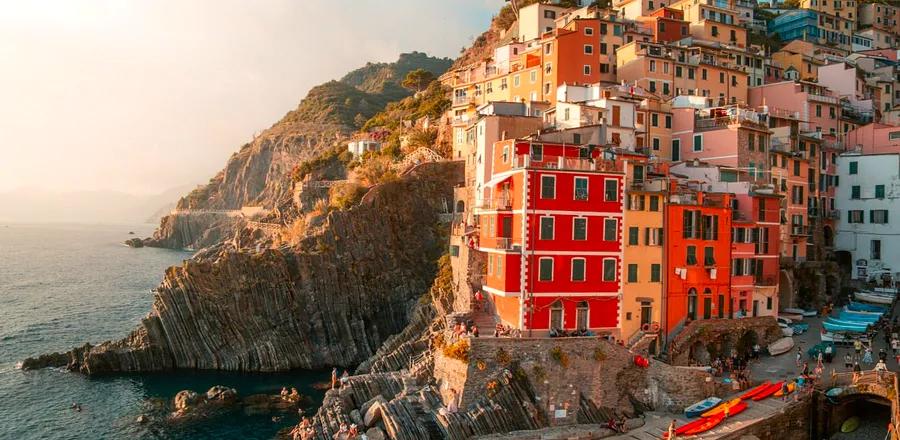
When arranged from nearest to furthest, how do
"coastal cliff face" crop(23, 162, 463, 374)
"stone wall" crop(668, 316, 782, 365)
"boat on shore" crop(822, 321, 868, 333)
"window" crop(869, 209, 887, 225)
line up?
"stone wall" crop(668, 316, 782, 365)
"boat on shore" crop(822, 321, 868, 333)
"coastal cliff face" crop(23, 162, 463, 374)
"window" crop(869, 209, 887, 225)

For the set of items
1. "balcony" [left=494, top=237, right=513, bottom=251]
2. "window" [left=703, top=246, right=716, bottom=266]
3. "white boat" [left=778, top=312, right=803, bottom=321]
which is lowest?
"white boat" [left=778, top=312, right=803, bottom=321]

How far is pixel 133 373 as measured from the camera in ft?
180

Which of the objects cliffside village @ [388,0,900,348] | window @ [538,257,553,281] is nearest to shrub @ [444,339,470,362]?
cliffside village @ [388,0,900,348]

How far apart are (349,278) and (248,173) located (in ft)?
415

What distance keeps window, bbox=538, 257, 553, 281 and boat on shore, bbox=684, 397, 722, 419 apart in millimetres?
10415

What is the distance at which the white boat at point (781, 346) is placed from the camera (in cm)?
4403

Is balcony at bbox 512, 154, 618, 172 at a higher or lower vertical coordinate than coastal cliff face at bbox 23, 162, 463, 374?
higher

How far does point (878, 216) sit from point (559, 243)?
3753 centimetres

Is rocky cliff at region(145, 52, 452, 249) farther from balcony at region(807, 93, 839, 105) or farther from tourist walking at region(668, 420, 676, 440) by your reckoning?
tourist walking at region(668, 420, 676, 440)

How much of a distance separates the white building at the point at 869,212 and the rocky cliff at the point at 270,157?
110 metres

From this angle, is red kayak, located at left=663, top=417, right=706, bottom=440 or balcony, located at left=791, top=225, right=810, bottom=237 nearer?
red kayak, located at left=663, top=417, right=706, bottom=440

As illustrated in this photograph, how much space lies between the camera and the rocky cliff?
161 meters

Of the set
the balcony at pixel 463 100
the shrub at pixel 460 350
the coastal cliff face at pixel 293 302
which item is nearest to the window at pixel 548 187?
the shrub at pixel 460 350

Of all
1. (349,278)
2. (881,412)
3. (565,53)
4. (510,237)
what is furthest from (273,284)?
(881,412)
